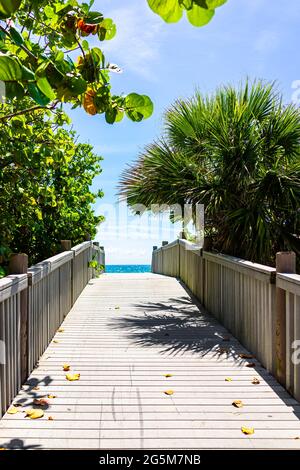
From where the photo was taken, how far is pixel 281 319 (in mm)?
3658

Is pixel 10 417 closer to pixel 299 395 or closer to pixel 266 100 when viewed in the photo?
pixel 299 395

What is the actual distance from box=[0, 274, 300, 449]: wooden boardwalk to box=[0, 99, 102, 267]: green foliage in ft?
5.42

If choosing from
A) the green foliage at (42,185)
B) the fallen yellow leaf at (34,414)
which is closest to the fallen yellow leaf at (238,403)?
the fallen yellow leaf at (34,414)

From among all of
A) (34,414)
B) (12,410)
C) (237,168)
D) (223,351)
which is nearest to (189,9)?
(34,414)

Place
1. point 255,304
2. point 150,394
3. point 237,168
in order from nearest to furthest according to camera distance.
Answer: point 150,394 → point 255,304 → point 237,168

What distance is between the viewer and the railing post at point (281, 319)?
3621mm

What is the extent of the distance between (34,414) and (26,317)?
0.98 meters

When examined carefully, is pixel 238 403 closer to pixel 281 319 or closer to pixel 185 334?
pixel 281 319

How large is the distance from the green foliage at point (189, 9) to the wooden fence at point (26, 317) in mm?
2228

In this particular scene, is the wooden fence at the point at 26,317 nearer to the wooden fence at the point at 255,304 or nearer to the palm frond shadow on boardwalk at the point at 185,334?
the palm frond shadow on boardwalk at the point at 185,334

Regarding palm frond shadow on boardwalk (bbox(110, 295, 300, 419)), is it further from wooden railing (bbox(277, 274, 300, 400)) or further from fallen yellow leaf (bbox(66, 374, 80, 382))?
fallen yellow leaf (bbox(66, 374, 80, 382))

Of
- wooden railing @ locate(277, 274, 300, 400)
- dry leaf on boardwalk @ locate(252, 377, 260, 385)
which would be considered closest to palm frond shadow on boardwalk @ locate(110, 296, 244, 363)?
dry leaf on boardwalk @ locate(252, 377, 260, 385)

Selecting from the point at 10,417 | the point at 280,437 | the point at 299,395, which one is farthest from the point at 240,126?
the point at 10,417
